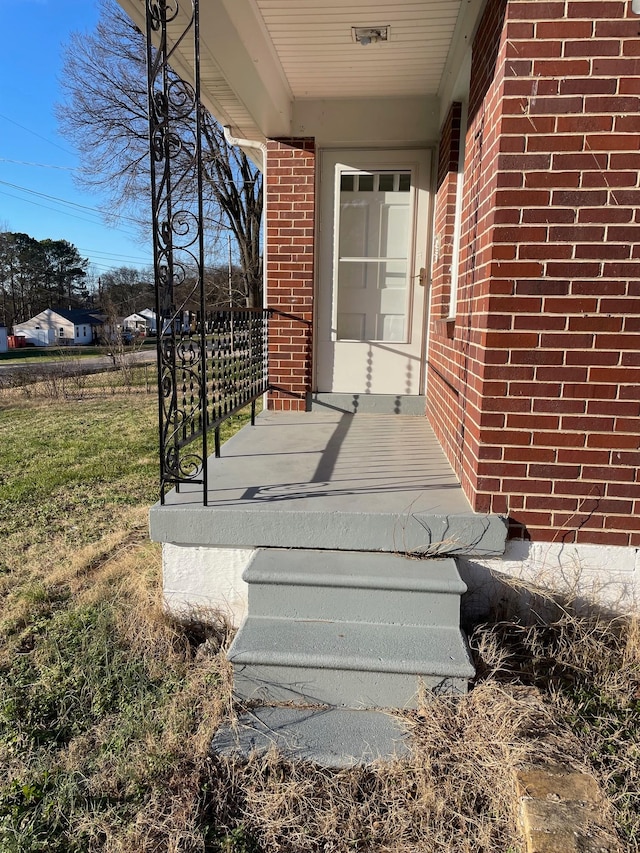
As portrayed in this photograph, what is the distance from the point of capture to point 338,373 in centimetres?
498

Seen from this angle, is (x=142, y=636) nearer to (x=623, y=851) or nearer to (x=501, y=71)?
(x=623, y=851)

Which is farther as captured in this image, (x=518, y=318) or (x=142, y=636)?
(x=142, y=636)

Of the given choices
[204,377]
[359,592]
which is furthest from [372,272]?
[359,592]

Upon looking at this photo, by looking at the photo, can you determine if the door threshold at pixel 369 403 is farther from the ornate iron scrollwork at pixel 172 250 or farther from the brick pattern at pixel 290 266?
the ornate iron scrollwork at pixel 172 250

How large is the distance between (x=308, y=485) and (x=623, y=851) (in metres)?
1.82

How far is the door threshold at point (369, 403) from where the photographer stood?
489cm

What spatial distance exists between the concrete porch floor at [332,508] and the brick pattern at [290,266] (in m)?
1.57

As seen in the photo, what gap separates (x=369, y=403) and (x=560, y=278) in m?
2.77

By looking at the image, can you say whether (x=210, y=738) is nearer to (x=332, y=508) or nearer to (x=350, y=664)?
(x=350, y=664)

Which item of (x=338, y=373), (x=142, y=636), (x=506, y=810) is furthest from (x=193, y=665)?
(x=338, y=373)

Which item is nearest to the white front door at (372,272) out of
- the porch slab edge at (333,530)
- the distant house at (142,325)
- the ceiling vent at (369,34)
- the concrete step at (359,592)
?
the ceiling vent at (369,34)

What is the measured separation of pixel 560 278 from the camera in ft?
7.40

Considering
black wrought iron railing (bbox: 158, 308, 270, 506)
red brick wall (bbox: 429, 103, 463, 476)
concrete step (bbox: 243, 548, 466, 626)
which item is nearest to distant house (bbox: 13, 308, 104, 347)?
black wrought iron railing (bbox: 158, 308, 270, 506)

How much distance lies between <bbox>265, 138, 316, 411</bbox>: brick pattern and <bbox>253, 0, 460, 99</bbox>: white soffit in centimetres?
52
